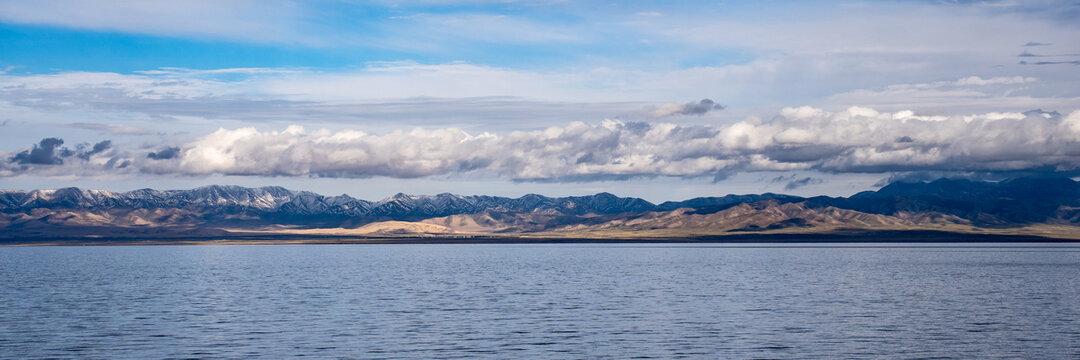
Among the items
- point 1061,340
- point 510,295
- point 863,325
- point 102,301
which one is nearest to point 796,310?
point 863,325

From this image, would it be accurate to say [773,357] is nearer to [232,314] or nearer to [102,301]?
[232,314]

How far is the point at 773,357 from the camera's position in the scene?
1967 inches

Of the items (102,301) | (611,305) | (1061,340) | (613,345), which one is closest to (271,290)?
(102,301)

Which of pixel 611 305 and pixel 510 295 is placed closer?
pixel 611 305

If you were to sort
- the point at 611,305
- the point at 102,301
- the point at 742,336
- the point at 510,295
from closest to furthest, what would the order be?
the point at 742,336 → the point at 611,305 → the point at 102,301 → the point at 510,295

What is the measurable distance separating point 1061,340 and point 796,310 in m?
20.9

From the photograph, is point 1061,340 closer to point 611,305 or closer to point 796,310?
point 796,310

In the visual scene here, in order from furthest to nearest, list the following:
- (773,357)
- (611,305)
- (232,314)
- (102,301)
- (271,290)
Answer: (271,290), (102,301), (611,305), (232,314), (773,357)

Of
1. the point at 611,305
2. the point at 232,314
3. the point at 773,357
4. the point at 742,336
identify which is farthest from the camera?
the point at 611,305

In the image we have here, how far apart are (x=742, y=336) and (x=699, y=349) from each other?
6.18 m

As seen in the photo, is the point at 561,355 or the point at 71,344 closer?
the point at 561,355

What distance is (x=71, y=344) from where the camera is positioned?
55.5 meters

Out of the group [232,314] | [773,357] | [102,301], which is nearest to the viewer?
[773,357]

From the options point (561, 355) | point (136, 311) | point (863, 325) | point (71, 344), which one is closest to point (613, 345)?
point (561, 355)
